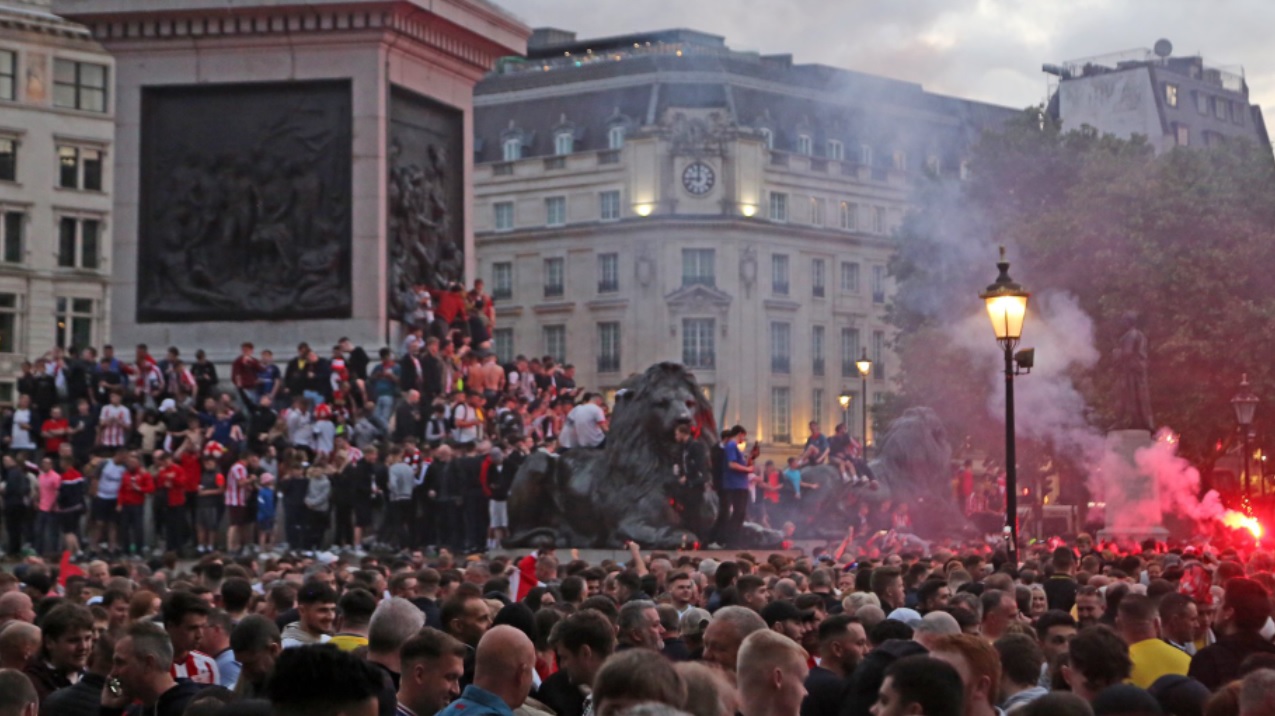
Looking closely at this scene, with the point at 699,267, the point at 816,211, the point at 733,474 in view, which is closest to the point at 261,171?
the point at 733,474

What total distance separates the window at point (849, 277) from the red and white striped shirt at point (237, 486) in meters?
76.4

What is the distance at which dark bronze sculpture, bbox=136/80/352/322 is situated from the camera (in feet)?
105

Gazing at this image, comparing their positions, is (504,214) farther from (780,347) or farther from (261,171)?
(261,171)

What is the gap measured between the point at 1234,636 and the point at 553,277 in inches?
3598

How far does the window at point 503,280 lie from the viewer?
103 meters

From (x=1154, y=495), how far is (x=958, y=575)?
78.2 feet

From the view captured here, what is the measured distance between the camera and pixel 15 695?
8.01 meters

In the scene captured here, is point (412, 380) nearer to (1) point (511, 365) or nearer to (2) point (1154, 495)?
(1) point (511, 365)

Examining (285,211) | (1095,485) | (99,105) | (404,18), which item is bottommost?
(1095,485)

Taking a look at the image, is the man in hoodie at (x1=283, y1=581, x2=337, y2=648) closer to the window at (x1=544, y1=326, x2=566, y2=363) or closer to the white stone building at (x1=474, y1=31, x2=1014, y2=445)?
the white stone building at (x1=474, y1=31, x2=1014, y2=445)

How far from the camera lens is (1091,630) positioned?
8.91m

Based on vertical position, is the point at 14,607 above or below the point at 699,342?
below

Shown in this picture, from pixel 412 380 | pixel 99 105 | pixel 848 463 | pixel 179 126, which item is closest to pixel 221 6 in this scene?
pixel 179 126

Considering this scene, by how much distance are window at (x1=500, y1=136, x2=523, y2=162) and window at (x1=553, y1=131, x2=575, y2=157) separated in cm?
179
